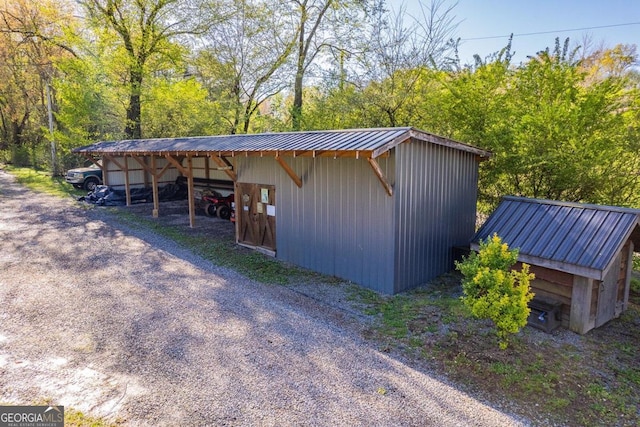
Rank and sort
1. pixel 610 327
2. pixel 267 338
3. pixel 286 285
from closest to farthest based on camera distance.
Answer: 1. pixel 267 338
2. pixel 610 327
3. pixel 286 285

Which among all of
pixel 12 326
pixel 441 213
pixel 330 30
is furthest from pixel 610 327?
pixel 330 30

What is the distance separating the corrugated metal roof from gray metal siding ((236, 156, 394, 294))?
5.62 ft

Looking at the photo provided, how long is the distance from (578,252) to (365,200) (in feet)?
10.9

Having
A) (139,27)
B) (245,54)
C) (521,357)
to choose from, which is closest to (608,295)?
(521,357)

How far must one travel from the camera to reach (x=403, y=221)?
6.79m

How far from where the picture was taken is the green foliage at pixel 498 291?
4.47 m

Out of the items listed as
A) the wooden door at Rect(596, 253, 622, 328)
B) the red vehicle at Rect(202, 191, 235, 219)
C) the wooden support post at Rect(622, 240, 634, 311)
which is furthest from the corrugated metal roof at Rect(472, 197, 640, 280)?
the red vehicle at Rect(202, 191, 235, 219)

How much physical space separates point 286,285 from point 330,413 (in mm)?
3754

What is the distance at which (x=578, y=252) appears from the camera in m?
5.36

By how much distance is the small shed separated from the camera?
529cm

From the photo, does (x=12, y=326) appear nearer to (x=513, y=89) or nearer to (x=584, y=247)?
(x=584, y=247)

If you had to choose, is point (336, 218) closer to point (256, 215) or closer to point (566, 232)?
point (256, 215)

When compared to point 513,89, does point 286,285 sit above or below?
below

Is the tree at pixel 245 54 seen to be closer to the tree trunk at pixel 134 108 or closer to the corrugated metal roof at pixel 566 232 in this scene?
the tree trunk at pixel 134 108
